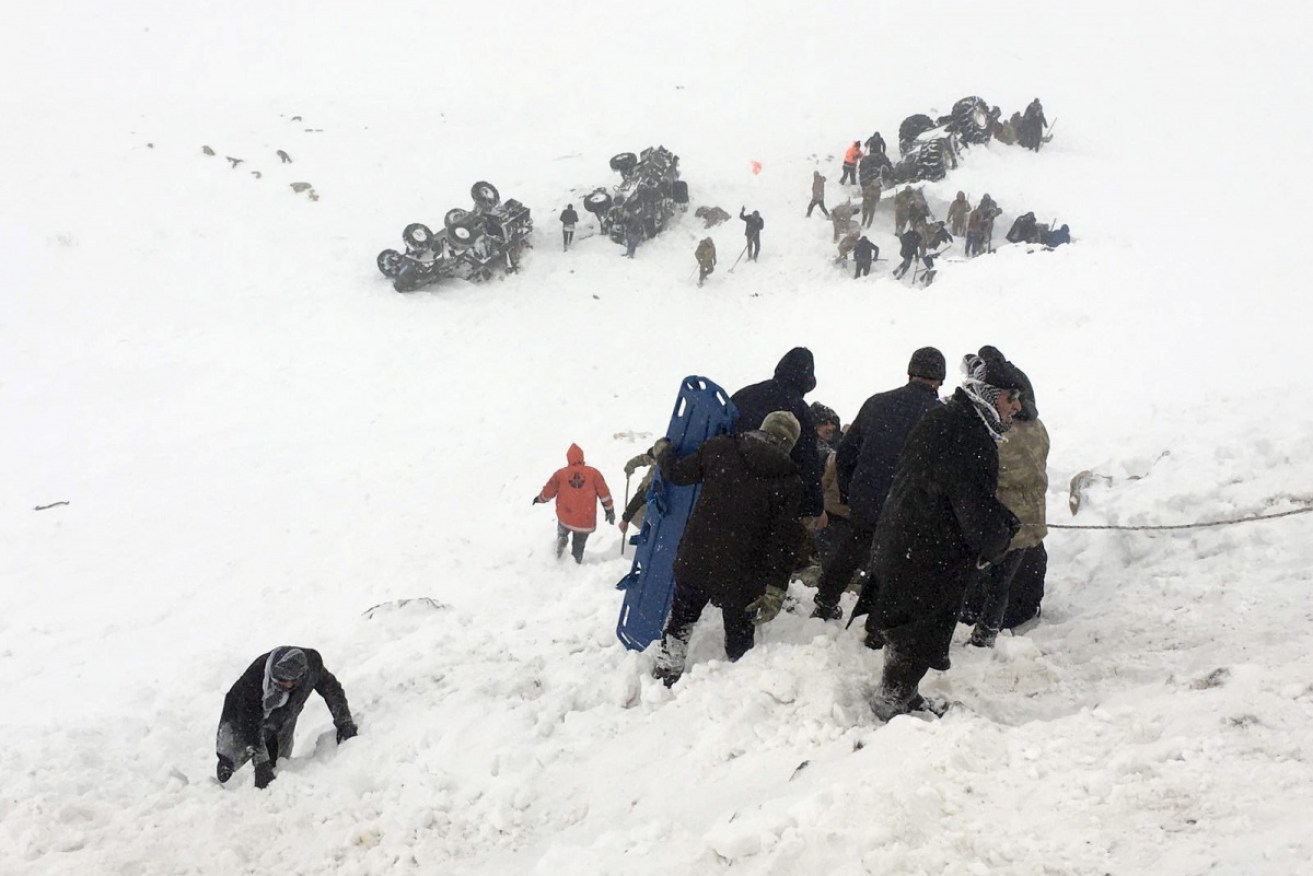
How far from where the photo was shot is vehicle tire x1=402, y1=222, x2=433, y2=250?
17156 millimetres

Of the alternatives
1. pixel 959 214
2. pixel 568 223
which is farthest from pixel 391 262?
pixel 959 214

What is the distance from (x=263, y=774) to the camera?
4438mm

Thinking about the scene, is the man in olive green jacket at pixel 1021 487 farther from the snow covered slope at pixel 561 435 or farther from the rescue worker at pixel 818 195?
the rescue worker at pixel 818 195

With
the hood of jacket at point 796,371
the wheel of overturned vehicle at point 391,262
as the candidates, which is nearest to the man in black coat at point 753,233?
the wheel of overturned vehicle at point 391,262

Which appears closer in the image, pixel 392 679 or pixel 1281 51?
pixel 392 679

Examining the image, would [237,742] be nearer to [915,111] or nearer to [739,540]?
[739,540]

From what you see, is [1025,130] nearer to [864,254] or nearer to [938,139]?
[938,139]

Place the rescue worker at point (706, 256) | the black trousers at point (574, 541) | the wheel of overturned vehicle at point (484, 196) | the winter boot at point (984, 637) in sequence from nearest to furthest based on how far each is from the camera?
the winter boot at point (984, 637) → the black trousers at point (574, 541) → the rescue worker at point (706, 256) → the wheel of overturned vehicle at point (484, 196)

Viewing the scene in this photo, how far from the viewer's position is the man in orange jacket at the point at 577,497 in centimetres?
788

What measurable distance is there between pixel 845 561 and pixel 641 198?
16.1m

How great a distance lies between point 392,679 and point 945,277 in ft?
41.4

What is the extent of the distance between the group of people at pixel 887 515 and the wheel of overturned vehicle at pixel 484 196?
14.9 m

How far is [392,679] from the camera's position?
563cm

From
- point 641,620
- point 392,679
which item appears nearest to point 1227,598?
point 641,620
